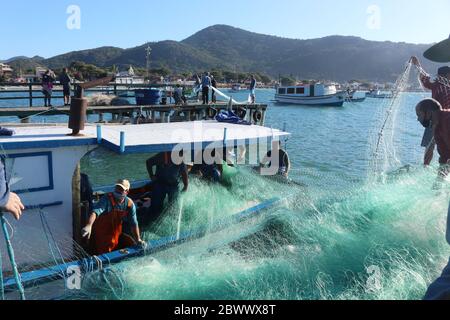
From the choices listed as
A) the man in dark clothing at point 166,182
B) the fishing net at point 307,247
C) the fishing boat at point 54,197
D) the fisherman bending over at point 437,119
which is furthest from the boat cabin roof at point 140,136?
the fisherman bending over at point 437,119

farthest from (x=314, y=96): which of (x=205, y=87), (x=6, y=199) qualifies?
(x=6, y=199)

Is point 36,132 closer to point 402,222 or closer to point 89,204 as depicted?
point 89,204

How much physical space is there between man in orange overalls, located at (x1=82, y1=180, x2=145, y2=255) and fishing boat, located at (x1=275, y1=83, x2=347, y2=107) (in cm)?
6389

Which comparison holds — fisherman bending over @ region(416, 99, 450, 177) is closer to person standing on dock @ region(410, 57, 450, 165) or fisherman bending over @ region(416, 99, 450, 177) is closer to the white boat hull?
person standing on dock @ region(410, 57, 450, 165)

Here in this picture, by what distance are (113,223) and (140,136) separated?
6.06ft

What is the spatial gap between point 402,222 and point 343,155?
19177mm

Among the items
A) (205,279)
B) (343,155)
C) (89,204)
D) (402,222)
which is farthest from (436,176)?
(343,155)

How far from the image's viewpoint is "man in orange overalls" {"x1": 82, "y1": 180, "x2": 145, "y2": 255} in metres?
6.54

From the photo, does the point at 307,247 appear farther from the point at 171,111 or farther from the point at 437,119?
the point at 171,111

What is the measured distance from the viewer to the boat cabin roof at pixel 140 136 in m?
6.18

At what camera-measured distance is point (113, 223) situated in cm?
664

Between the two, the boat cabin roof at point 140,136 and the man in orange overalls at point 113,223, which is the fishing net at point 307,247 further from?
the boat cabin roof at point 140,136

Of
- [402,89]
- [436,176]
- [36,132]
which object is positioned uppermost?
[402,89]

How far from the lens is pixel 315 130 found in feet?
127
